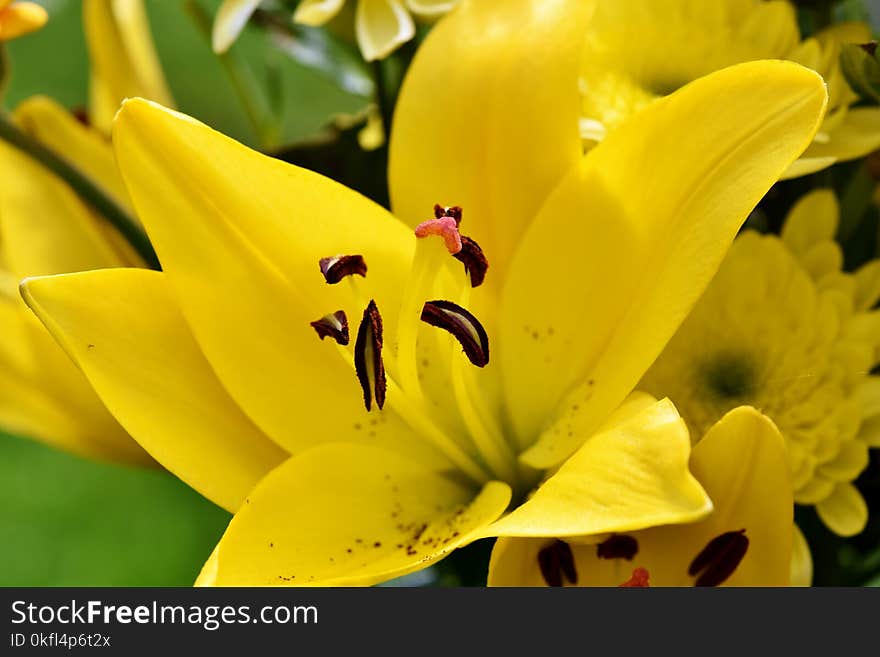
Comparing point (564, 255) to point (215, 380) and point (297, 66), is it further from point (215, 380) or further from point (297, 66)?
point (297, 66)

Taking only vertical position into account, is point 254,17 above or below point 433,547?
above

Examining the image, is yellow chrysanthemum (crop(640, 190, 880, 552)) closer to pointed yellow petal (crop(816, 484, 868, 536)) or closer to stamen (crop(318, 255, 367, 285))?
pointed yellow petal (crop(816, 484, 868, 536))

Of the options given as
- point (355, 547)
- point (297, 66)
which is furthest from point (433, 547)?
point (297, 66)

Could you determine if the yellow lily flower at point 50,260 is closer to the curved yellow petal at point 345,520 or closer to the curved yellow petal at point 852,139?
the curved yellow petal at point 345,520

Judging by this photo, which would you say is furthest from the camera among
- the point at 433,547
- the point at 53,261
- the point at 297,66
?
the point at 297,66

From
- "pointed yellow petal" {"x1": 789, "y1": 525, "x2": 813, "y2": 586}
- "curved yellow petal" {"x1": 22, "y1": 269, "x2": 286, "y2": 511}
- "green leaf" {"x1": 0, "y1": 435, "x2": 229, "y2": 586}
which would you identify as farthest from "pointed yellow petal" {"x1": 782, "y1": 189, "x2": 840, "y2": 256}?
"green leaf" {"x1": 0, "y1": 435, "x2": 229, "y2": 586}

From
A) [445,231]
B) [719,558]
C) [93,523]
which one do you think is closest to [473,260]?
[445,231]

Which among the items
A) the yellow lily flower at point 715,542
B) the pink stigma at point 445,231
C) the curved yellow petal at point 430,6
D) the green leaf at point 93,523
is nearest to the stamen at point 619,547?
the yellow lily flower at point 715,542
